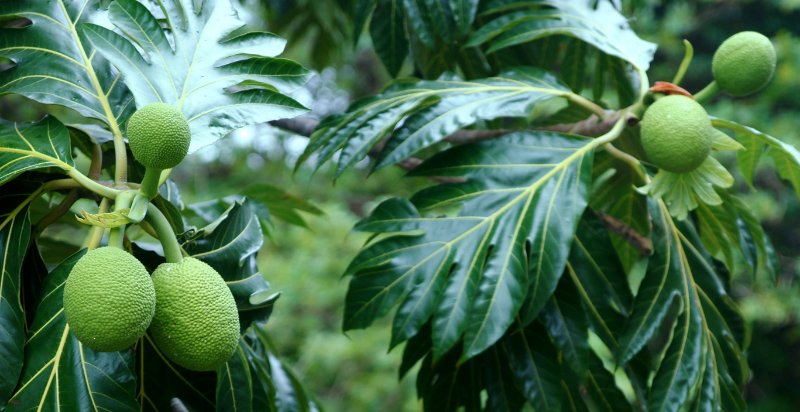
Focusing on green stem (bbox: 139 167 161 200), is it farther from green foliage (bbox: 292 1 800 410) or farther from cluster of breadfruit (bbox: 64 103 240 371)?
green foliage (bbox: 292 1 800 410)

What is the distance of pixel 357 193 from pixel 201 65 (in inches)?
192

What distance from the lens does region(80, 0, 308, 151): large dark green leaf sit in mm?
1100

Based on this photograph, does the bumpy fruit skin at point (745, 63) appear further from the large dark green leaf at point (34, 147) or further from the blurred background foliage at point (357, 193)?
the blurred background foliage at point (357, 193)

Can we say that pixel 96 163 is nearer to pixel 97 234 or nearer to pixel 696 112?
pixel 97 234

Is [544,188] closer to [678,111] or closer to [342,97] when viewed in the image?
[678,111]

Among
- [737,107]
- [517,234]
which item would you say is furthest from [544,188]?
[737,107]

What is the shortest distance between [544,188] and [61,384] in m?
0.83

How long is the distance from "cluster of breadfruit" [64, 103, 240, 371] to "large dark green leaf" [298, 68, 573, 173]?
0.56 metres

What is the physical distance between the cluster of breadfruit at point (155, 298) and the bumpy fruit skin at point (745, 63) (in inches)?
39.3

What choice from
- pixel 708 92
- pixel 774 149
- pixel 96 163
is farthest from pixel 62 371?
pixel 774 149

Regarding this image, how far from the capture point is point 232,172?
5.93m

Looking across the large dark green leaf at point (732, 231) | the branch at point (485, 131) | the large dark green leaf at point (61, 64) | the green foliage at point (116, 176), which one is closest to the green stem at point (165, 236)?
the green foliage at point (116, 176)

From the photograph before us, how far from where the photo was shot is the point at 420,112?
1.53 metres

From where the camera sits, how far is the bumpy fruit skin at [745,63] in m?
1.45
